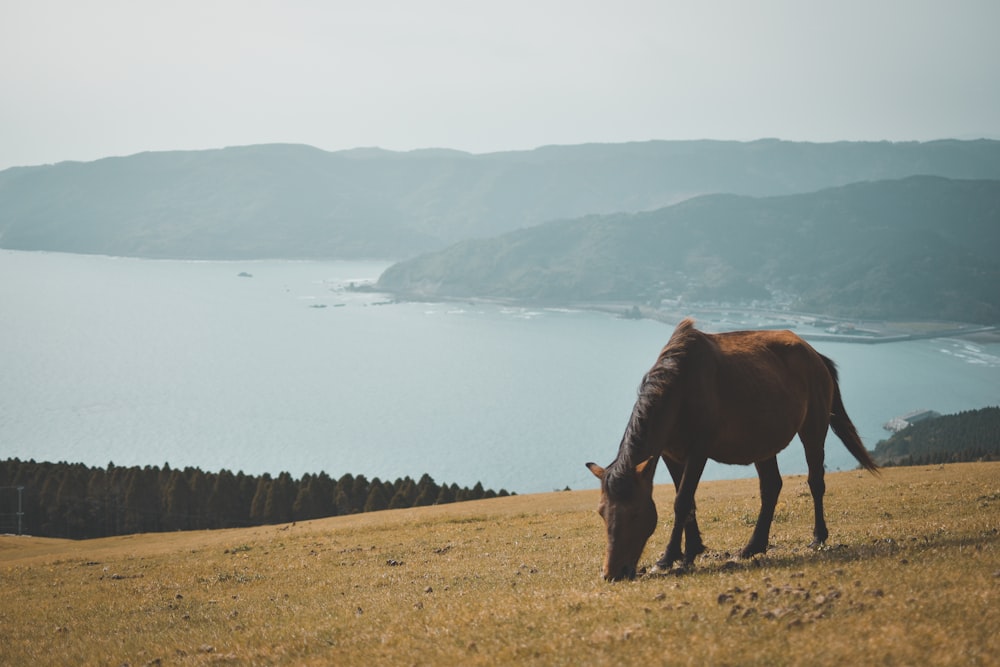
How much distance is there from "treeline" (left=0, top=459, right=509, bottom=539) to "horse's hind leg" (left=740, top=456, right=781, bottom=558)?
4869 cm

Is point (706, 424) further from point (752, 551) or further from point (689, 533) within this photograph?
point (752, 551)

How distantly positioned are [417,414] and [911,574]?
16903 cm

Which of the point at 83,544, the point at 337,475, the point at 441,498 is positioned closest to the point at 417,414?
the point at 337,475

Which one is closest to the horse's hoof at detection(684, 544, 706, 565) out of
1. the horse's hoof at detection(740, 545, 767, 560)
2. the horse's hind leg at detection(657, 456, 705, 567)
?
the horse's hind leg at detection(657, 456, 705, 567)

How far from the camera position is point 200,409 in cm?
17838

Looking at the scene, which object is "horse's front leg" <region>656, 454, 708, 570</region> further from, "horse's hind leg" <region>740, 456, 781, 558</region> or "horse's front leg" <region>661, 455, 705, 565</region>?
"horse's hind leg" <region>740, 456, 781, 558</region>

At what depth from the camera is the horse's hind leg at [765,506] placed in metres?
12.0

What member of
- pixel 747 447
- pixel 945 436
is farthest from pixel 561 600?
pixel 945 436

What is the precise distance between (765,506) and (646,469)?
3302mm

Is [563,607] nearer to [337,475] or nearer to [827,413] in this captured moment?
[827,413]

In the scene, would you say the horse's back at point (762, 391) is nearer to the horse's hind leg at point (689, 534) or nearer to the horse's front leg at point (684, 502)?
the horse's front leg at point (684, 502)

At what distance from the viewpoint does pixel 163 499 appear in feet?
215

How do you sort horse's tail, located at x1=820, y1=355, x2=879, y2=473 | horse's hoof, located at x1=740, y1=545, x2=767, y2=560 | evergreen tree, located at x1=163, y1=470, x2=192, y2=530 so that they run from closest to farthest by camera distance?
1. horse's hoof, located at x1=740, y1=545, x2=767, y2=560
2. horse's tail, located at x1=820, y1=355, x2=879, y2=473
3. evergreen tree, located at x1=163, y1=470, x2=192, y2=530

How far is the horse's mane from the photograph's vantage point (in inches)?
395
